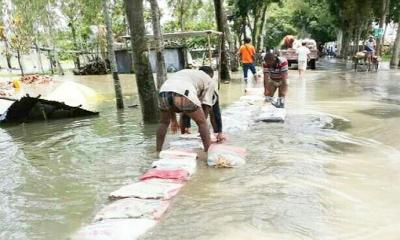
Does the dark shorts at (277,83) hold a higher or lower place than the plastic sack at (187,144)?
higher

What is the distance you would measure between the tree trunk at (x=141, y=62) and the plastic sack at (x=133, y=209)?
4.73m

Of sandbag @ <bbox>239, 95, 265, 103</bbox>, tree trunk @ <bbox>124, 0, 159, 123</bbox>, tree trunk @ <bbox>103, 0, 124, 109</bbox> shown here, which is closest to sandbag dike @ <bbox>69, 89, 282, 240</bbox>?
tree trunk @ <bbox>124, 0, 159, 123</bbox>

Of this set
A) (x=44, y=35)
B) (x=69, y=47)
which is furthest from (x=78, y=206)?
(x=69, y=47)

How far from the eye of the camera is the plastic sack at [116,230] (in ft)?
12.6

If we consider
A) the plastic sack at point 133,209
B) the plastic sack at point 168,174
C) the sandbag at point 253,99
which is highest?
the plastic sack at point 133,209

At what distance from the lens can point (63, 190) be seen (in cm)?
554

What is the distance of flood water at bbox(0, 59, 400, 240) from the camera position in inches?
165

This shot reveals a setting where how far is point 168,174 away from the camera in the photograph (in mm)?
5508

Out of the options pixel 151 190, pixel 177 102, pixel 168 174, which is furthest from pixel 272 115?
pixel 151 190

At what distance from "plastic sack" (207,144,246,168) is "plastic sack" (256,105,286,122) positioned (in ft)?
9.64

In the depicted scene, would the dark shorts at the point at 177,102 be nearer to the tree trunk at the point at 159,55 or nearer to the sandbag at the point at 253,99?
the tree trunk at the point at 159,55

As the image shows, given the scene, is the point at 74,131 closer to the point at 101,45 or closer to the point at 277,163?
the point at 277,163

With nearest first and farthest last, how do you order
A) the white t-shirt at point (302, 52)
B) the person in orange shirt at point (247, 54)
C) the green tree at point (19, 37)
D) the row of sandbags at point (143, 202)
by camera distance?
the row of sandbags at point (143, 202) → the person in orange shirt at point (247, 54) → the white t-shirt at point (302, 52) → the green tree at point (19, 37)

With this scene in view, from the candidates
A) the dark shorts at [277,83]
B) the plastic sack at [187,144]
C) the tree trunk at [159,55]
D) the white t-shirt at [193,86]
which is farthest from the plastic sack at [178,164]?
the tree trunk at [159,55]
